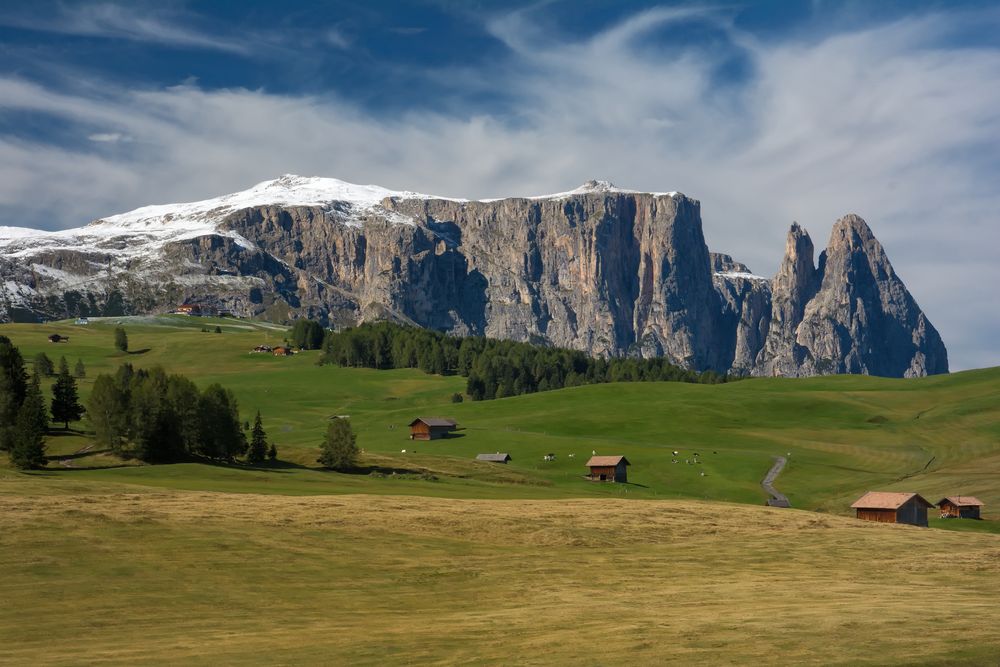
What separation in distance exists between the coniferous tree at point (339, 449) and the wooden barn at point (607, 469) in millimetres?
30929

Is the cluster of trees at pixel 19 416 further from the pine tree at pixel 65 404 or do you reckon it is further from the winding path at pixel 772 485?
the winding path at pixel 772 485

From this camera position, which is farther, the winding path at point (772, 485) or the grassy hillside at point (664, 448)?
the winding path at point (772, 485)

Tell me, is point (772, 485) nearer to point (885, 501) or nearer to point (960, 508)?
point (960, 508)

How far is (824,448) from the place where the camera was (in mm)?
149000

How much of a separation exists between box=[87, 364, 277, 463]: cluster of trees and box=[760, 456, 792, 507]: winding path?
5767cm

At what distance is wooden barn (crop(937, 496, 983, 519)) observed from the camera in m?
101

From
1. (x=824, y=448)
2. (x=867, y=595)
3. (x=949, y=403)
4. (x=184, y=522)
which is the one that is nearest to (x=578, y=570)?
(x=867, y=595)

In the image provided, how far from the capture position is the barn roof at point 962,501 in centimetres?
10131

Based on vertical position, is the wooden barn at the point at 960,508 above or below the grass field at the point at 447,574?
below

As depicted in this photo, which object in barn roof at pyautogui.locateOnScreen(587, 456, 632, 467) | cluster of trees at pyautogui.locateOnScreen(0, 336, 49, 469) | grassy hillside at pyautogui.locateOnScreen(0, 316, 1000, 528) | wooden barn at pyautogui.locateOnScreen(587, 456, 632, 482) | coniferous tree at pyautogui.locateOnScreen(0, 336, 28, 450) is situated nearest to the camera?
cluster of trees at pyautogui.locateOnScreen(0, 336, 49, 469)

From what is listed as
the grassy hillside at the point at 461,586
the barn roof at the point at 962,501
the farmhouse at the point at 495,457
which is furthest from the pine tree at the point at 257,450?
the barn roof at the point at 962,501

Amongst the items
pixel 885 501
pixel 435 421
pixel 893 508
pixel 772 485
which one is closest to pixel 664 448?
pixel 772 485

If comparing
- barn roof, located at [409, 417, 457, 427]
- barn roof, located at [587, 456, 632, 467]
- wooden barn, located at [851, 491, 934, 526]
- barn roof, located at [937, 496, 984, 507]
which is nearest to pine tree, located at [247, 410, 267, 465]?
barn roof, located at [587, 456, 632, 467]

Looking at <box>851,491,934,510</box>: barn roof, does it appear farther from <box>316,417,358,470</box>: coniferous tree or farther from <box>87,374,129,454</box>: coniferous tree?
<box>87,374,129,454</box>: coniferous tree
